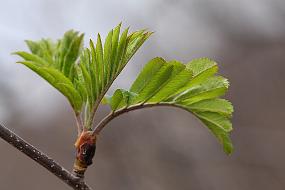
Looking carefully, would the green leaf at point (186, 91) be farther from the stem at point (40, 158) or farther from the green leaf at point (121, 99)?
the stem at point (40, 158)

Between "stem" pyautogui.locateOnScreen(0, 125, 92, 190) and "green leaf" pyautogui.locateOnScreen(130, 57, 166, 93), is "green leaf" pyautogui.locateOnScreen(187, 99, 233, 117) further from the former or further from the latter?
"stem" pyautogui.locateOnScreen(0, 125, 92, 190)

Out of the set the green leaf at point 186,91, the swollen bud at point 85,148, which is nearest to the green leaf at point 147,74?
the green leaf at point 186,91

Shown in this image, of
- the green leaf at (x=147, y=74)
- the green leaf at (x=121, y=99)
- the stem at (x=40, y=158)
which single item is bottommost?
the stem at (x=40, y=158)

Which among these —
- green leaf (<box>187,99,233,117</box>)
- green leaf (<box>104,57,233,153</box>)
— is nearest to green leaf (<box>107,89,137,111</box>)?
green leaf (<box>104,57,233,153</box>)

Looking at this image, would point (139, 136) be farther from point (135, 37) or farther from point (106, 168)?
point (135, 37)

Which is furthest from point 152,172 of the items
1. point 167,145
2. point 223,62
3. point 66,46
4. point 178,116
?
point 66,46

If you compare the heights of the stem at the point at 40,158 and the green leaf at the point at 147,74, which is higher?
the green leaf at the point at 147,74
